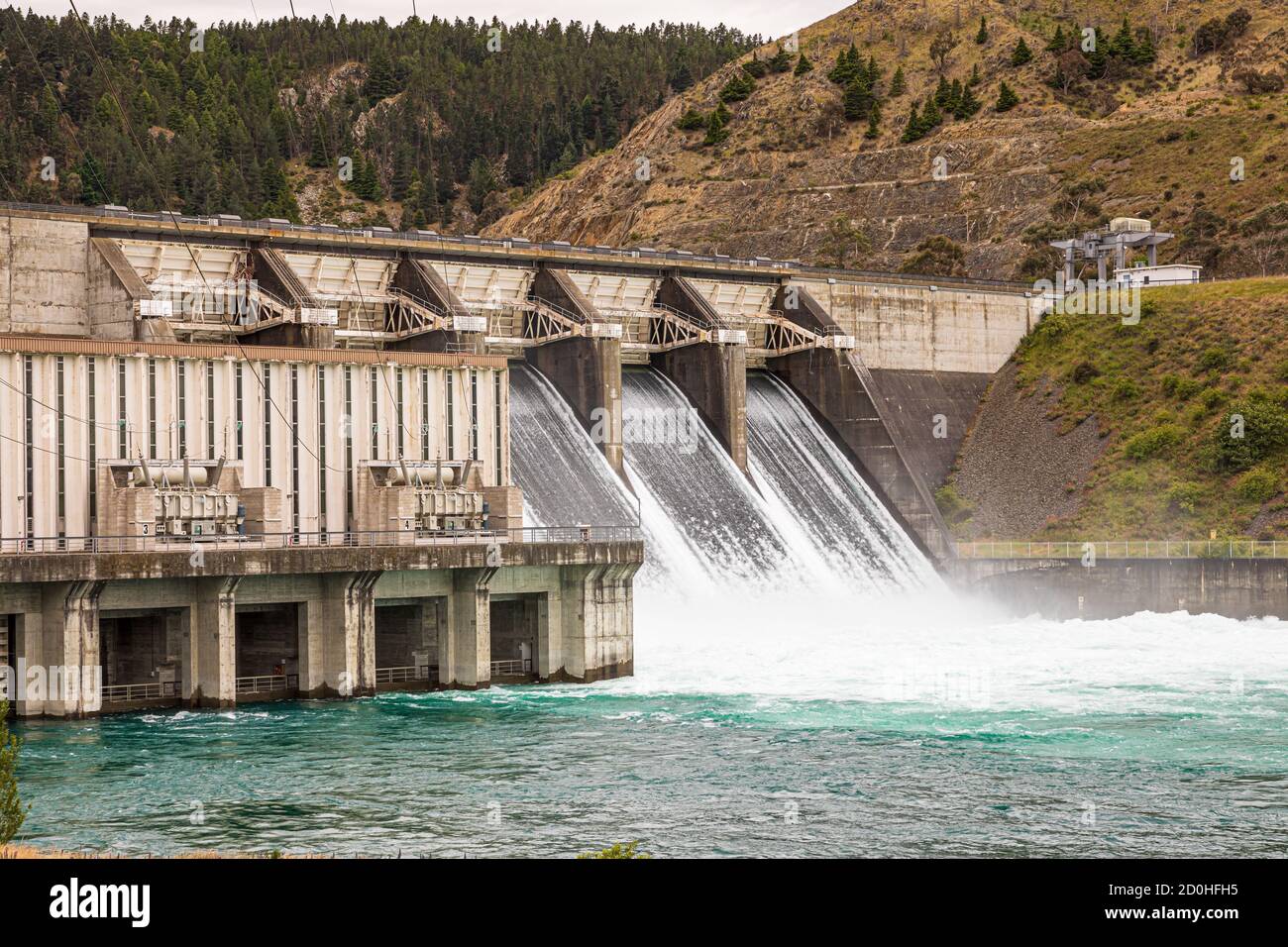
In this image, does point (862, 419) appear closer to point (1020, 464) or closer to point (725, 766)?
point (1020, 464)

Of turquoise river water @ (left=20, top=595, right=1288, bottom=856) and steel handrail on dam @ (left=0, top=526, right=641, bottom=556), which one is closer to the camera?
turquoise river water @ (left=20, top=595, right=1288, bottom=856)

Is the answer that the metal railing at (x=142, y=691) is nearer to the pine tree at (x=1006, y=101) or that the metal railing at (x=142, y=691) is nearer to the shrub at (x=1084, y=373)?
the shrub at (x=1084, y=373)

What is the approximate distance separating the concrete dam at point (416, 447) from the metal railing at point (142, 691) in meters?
0.09

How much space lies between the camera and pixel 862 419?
7562 cm

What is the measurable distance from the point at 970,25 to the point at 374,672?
128 metres

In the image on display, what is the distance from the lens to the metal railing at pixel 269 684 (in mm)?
45094

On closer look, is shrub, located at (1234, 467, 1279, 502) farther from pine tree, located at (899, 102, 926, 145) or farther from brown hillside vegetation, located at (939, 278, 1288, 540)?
pine tree, located at (899, 102, 926, 145)

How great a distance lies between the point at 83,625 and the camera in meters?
40.1

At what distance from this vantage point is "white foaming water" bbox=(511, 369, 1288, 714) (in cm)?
4838

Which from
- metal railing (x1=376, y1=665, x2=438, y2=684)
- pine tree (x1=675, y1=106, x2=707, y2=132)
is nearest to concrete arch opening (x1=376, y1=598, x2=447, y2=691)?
metal railing (x1=376, y1=665, x2=438, y2=684)

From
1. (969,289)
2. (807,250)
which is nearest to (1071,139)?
(807,250)

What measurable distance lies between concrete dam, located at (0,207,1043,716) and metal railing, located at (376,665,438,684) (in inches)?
4.1

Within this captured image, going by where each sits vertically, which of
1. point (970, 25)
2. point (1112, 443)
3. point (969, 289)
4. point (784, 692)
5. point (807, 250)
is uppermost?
point (970, 25)
